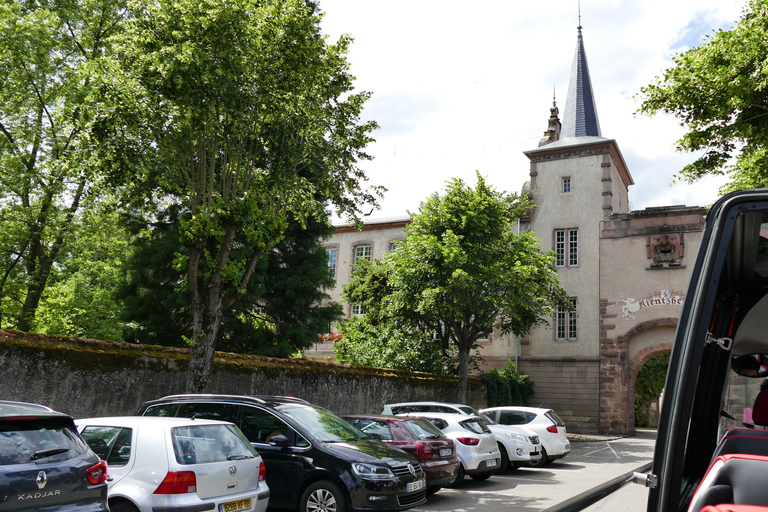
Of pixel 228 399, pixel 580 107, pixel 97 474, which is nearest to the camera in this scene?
pixel 97 474

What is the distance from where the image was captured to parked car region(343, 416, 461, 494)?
11570 millimetres

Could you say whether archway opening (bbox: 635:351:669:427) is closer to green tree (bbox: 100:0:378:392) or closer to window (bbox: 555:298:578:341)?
window (bbox: 555:298:578:341)

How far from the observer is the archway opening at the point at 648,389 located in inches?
1693

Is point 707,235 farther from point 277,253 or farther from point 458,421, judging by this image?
point 277,253

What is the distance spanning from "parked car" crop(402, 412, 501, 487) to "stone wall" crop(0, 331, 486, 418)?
3.95 m

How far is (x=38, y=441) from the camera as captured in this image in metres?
5.32

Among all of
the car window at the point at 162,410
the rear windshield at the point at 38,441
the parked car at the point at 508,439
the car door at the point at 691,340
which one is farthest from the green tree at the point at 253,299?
the car door at the point at 691,340

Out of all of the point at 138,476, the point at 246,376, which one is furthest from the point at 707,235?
the point at 246,376

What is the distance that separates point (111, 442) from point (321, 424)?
3.34m

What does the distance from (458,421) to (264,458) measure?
6.10 metres

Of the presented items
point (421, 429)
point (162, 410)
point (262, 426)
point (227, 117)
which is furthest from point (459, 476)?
point (227, 117)

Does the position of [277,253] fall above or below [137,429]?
above

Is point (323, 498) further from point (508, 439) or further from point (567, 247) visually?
point (567, 247)

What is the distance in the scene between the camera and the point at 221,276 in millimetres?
12539
